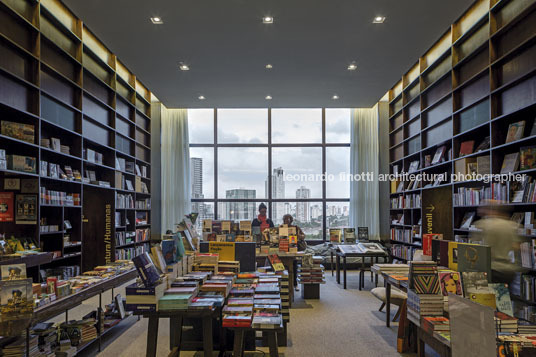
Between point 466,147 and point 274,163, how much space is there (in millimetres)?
5926

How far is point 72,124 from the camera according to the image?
5848 mm

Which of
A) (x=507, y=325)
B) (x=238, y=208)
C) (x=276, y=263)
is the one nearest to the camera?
(x=507, y=325)

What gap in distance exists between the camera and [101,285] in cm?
382

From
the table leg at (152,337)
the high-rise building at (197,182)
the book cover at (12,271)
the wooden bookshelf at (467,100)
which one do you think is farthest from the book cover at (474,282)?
the high-rise building at (197,182)

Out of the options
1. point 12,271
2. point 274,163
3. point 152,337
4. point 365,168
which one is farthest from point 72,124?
point 365,168

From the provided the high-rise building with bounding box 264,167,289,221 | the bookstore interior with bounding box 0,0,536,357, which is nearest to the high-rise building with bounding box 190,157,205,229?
the bookstore interior with bounding box 0,0,536,357

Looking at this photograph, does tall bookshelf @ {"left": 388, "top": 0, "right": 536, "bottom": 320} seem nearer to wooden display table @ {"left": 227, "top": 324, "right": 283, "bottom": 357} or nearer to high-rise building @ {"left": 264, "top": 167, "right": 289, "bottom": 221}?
wooden display table @ {"left": 227, "top": 324, "right": 283, "bottom": 357}

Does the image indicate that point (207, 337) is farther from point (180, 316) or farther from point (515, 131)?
point (515, 131)

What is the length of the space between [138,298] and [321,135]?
870 centimetres

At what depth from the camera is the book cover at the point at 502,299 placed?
107 inches

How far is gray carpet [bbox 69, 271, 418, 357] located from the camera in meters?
3.84

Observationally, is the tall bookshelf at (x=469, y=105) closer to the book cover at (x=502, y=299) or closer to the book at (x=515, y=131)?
the book at (x=515, y=131)

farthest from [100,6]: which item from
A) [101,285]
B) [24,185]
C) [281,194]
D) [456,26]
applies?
[281,194]

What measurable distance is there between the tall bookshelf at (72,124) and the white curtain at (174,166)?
4.36ft
